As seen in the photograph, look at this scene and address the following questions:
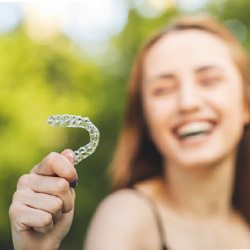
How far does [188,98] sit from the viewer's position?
2.97ft

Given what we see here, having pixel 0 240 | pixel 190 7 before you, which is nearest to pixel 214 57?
pixel 190 7

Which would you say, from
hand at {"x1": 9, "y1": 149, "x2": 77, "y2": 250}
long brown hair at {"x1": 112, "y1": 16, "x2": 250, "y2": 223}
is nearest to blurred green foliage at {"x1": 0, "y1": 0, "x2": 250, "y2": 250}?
long brown hair at {"x1": 112, "y1": 16, "x2": 250, "y2": 223}

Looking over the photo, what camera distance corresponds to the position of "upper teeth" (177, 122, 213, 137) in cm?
90

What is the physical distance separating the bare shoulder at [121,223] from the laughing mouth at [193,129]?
0.11 meters

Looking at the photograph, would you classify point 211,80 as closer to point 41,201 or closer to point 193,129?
point 193,129

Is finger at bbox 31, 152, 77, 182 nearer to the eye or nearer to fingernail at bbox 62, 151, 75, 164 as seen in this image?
fingernail at bbox 62, 151, 75, 164

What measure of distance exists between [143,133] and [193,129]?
0.36ft

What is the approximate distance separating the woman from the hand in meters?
0.29

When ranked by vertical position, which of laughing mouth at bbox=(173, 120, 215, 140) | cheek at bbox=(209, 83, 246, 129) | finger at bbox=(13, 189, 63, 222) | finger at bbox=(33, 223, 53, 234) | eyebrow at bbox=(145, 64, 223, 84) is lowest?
finger at bbox=(33, 223, 53, 234)

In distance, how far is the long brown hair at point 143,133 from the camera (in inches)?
38.0

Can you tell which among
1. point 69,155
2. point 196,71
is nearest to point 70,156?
point 69,155

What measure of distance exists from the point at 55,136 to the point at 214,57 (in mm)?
739

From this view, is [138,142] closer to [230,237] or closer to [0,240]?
[230,237]

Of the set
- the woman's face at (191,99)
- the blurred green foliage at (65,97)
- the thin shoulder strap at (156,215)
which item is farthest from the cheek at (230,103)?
the blurred green foliage at (65,97)
